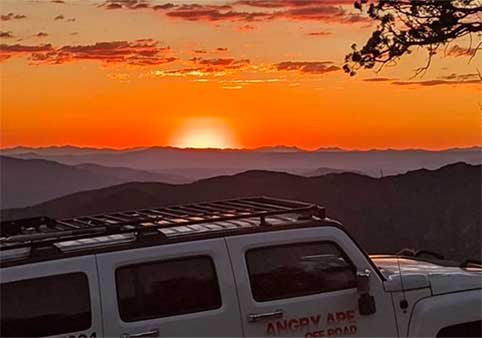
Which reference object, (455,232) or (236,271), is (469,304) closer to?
(236,271)

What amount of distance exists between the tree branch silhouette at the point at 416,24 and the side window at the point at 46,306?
5.56 m

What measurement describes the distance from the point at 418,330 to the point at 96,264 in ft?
6.66

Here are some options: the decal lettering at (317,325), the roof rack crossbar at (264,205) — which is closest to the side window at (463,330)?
the decal lettering at (317,325)

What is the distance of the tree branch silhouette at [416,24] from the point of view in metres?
9.50

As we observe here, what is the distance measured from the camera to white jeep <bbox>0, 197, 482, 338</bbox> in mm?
5094

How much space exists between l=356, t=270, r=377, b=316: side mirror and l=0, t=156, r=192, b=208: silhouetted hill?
6.88 metres

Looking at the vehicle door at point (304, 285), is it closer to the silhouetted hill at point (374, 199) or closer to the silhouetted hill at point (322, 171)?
the silhouetted hill at point (374, 199)

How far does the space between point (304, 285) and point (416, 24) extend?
4.91m

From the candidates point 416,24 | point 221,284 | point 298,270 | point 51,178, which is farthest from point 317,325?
point 51,178

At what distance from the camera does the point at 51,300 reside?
5090 millimetres

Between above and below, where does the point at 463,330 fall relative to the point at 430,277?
below

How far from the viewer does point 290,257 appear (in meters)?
5.59

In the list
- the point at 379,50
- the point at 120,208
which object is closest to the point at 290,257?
the point at 379,50

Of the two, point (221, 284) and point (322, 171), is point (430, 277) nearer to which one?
point (221, 284)
